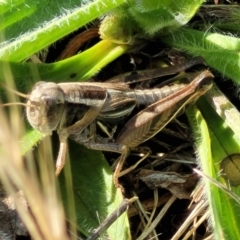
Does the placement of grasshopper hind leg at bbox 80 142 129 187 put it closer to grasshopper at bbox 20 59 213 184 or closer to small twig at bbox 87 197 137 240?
grasshopper at bbox 20 59 213 184

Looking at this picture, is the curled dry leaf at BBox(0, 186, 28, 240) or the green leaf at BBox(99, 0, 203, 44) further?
the green leaf at BBox(99, 0, 203, 44)

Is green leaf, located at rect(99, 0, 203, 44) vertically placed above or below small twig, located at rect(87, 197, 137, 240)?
above

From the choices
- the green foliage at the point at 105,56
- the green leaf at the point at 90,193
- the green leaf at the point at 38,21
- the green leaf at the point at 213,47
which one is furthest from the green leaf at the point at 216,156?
the green leaf at the point at 38,21

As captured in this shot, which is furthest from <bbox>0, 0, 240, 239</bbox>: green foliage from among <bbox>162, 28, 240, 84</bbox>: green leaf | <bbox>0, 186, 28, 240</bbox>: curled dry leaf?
<bbox>0, 186, 28, 240</bbox>: curled dry leaf

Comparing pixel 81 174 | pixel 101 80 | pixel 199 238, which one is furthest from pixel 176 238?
pixel 101 80

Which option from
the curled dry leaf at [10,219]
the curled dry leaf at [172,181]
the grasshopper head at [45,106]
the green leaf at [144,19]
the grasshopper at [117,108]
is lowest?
the curled dry leaf at [172,181]

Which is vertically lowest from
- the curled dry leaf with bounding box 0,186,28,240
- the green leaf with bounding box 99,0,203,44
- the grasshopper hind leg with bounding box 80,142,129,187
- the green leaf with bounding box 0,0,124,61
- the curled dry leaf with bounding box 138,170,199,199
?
the curled dry leaf with bounding box 138,170,199,199

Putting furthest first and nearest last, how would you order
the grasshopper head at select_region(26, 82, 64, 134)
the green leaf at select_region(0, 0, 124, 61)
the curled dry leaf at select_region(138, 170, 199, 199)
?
the curled dry leaf at select_region(138, 170, 199, 199), the green leaf at select_region(0, 0, 124, 61), the grasshopper head at select_region(26, 82, 64, 134)

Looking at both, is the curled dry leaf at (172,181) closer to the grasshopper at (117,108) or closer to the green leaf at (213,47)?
the grasshopper at (117,108)
